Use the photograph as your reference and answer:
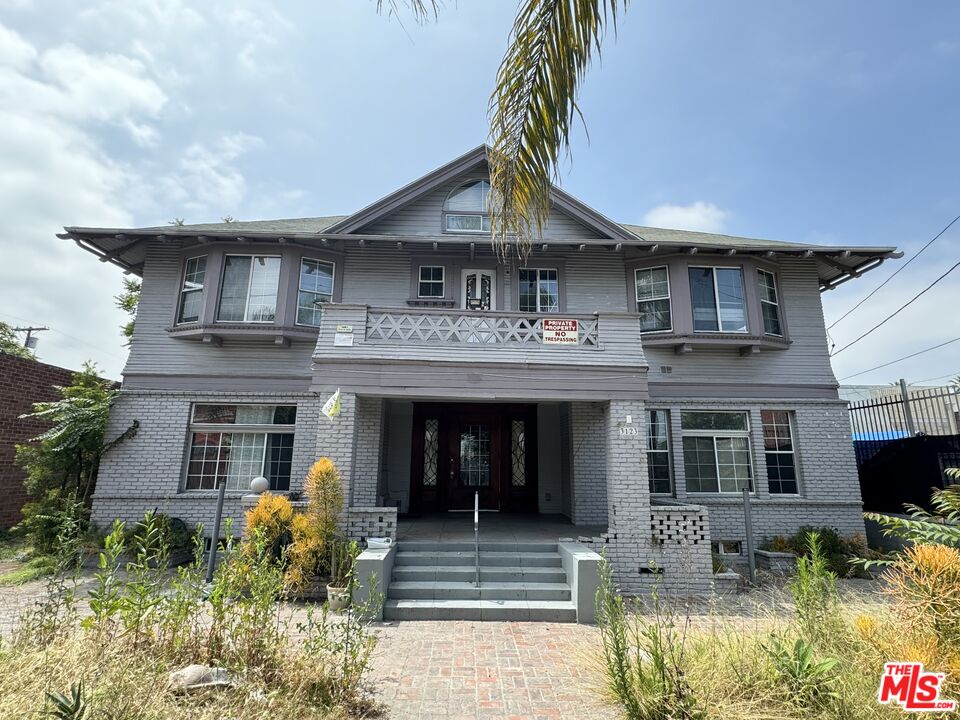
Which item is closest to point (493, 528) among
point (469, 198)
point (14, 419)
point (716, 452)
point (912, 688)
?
point (716, 452)

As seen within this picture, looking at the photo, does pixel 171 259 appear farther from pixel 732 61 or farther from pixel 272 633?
pixel 732 61

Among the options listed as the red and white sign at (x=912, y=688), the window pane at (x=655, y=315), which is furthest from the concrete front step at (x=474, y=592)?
the window pane at (x=655, y=315)

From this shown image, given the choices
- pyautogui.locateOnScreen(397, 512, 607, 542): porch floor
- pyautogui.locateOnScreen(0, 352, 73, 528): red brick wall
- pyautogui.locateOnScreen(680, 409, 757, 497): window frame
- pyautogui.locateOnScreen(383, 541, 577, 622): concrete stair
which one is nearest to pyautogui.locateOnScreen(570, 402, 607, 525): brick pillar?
pyautogui.locateOnScreen(397, 512, 607, 542): porch floor

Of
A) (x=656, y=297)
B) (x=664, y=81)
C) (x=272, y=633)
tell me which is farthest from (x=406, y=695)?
(x=656, y=297)

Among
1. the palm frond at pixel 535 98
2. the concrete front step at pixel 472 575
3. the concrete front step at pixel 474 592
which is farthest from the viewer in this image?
the concrete front step at pixel 472 575

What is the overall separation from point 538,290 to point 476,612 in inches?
300

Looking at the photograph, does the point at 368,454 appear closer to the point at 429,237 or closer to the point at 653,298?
the point at 429,237

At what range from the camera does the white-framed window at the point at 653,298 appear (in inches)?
443

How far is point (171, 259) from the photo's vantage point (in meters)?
11.3

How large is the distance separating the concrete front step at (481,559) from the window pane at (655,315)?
245 inches

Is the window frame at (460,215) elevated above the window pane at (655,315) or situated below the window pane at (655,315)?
above

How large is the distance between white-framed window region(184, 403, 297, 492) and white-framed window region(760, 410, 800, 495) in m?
11.4

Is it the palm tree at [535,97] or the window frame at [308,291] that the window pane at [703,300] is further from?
the window frame at [308,291]

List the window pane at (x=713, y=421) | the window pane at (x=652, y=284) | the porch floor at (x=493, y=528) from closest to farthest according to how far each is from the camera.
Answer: the porch floor at (x=493, y=528) → the window pane at (x=713, y=421) → the window pane at (x=652, y=284)
